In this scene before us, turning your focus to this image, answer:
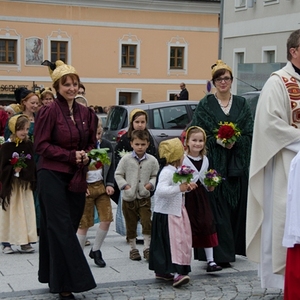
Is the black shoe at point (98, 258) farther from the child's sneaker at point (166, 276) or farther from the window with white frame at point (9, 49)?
the window with white frame at point (9, 49)

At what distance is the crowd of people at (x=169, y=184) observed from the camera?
5.93m

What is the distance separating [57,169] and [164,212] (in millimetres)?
1254

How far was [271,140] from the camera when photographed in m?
5.89

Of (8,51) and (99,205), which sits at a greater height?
(8,51)

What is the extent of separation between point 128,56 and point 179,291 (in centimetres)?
A: 3613

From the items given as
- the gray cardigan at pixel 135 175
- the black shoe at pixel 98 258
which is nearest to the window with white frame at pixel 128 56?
the gray cardigan at pixel 135 175

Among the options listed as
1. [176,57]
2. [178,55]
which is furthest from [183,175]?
[178,55]

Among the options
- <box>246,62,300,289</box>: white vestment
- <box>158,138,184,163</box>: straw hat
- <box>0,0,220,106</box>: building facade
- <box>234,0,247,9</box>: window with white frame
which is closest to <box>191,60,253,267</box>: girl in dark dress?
<box>158,138,184,163</box>: straw hat

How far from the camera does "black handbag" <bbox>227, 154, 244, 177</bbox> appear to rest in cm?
771

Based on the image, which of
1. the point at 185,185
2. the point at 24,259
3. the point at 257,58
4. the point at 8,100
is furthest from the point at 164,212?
the point at 8,100

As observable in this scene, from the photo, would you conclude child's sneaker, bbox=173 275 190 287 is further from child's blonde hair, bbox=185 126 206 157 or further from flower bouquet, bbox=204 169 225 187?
child's blonde hair, bbox=185 126 206 157

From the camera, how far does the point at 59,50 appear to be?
40.2 m

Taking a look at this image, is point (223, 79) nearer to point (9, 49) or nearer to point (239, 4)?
point (239, 4)

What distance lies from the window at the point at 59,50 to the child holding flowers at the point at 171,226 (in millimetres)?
33715
